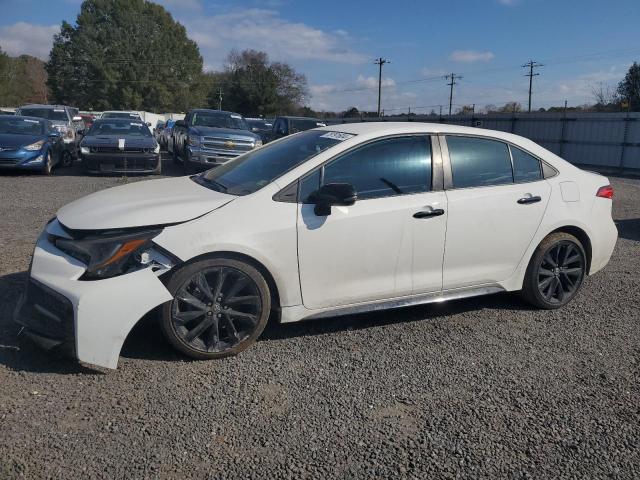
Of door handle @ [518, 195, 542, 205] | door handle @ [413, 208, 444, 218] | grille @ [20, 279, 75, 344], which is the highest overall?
door handle @ [518, 195, 542, 205]

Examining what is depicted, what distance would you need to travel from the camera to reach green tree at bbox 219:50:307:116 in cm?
7344

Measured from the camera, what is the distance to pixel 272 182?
403 centimetres

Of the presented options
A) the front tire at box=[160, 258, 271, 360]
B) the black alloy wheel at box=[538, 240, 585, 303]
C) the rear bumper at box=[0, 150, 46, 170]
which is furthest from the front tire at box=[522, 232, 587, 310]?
the rear bumper at box=[0, 150, 46, 170]

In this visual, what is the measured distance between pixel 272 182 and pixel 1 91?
253 feet

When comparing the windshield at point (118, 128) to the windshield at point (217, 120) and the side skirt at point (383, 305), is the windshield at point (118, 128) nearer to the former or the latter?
the windshield at point (217, 120)

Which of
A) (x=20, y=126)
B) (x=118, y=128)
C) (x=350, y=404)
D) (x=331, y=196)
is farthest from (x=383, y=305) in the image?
(x=20, y=126)

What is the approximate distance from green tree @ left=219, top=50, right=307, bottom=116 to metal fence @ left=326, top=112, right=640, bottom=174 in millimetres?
50649

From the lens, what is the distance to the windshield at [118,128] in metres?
14.3

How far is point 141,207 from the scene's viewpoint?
3.84 meters

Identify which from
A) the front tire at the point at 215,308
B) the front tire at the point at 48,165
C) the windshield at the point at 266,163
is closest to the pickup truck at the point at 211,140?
the front tire at the point at 48,165

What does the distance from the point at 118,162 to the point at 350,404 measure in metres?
11.6

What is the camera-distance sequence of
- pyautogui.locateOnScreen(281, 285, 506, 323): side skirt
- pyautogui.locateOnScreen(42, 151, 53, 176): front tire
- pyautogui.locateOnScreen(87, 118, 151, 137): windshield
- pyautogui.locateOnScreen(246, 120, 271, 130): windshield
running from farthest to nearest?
pyautogui.locateOnScreen(246, 120, 271, 130): windshield, pyautogui.locateOnScreen(87, 118, 151, 137): windshield, pyautogui.locateOnScreen(42, 151, 53, 176): front tire, pyautogui.locateOnScreen(281, 285, 506, 323): side skirt

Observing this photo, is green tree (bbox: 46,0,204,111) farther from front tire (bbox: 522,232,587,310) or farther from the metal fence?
front tire (bbox: 522,232,587,310)

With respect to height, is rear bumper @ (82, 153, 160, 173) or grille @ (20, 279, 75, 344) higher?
rear bumper @ (82, 153, 160, 173)
